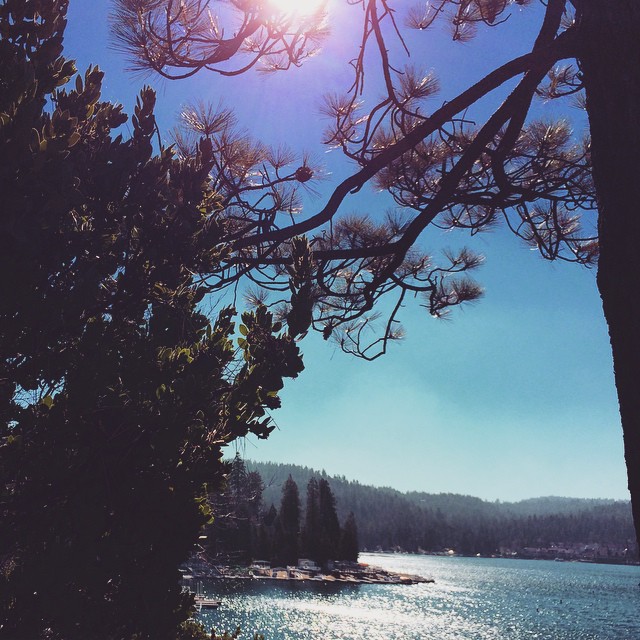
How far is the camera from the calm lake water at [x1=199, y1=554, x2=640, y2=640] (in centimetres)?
3734

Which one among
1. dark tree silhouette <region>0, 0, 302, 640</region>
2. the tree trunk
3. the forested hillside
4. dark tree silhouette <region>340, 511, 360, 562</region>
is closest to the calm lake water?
dark tree silhouette <region>340, 511, 360, 562</region>

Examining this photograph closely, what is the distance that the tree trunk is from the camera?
7.20ft

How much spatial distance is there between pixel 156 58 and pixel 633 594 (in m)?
99.4

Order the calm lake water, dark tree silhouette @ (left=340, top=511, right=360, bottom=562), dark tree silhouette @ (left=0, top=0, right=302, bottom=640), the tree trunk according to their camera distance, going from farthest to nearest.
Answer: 1. dark tree silhouette @ (left=340, top=511, right=360, bottom=562)
2. the calm lake water
3. the tree trunk
4. dark tree silhouette @ (left=0, top=0, right=302, bottom=640)

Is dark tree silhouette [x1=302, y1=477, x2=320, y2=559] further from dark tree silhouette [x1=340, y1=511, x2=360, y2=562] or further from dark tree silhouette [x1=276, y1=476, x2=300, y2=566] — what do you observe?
dark tree silhouette [x1=340, y1=511, x2=360, y2=562]

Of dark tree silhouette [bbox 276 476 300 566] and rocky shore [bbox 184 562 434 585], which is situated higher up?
dark tree silhouette [bbox 276 476 300 566]

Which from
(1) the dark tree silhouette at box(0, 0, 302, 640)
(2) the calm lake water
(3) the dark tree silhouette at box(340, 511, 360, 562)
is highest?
(1) the dark tree silhouette at box(0, 0, 302, 640)

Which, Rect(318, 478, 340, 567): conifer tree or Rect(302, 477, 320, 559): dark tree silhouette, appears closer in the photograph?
Rect(318, 478, 340, 567): conifer tree

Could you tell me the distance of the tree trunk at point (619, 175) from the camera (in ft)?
7.20

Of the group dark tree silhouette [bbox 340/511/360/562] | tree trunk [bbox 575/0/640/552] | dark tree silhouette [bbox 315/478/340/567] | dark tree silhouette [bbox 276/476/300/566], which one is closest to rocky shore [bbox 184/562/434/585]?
dark tree silhouette [bbox 340/511/360/562]

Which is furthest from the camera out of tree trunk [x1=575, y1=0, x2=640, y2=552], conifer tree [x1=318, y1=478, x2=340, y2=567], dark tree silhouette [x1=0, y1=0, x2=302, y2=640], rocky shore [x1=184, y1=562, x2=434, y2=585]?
conifer tree [x1=318, y1=478, x2=340, y2=567]

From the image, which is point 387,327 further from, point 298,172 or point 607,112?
point 607,112

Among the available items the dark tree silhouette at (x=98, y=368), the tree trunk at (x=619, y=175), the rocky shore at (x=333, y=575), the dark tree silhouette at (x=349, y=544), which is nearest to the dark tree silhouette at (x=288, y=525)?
the rocky shore at (x=333, y=575)

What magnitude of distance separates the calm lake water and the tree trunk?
31.4m
